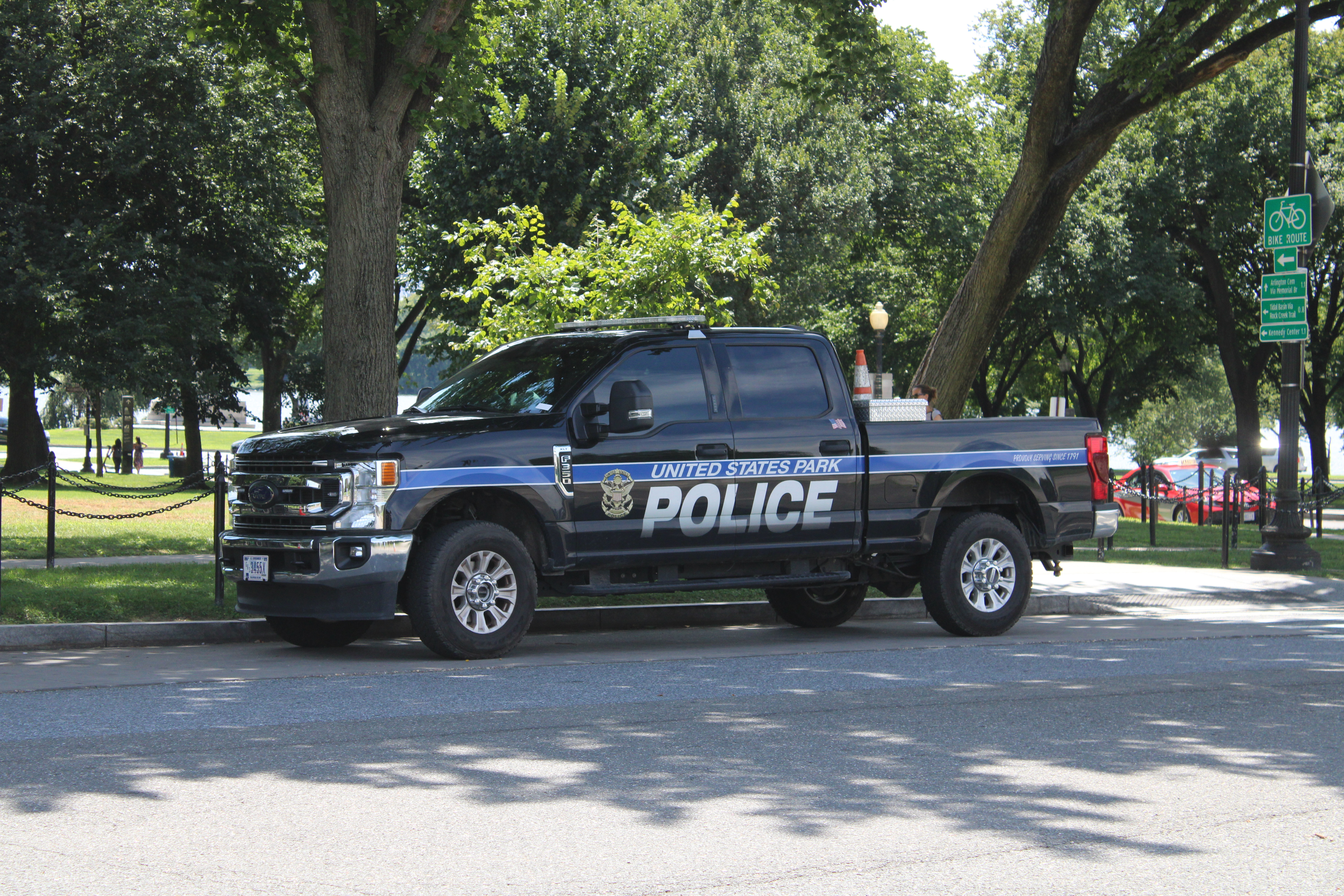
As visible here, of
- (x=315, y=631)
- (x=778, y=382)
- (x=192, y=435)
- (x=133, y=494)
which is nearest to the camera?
(x=315, y=631)

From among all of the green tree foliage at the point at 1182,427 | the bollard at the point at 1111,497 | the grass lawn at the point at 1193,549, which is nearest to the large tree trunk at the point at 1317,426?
the bollard at the point at 1111,497

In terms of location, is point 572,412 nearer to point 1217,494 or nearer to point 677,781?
point 677,781

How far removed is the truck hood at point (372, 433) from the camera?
9375mm

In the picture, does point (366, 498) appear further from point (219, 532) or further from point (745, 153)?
point (745, 153)

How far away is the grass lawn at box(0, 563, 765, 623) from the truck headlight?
2.52 metres

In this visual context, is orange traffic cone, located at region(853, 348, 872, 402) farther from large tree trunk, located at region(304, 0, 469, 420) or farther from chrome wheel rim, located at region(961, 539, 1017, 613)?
large tree trunk, located at region(304, 0, 469, 420)

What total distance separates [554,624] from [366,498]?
2.97 m

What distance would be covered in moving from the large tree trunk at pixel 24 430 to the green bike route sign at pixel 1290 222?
89.7ft

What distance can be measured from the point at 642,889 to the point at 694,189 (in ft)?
95.5

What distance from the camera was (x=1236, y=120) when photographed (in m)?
35.5

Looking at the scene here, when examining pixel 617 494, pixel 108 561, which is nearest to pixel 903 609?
pixel 617 494

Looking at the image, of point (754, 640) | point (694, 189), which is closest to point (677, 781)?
point (754, 640)

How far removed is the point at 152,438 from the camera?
13462cm

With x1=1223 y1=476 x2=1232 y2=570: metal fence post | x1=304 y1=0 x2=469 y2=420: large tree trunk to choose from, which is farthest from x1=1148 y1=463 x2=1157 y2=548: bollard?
x1=304 y1=0 x2=469 y2=420: large tree trunk
